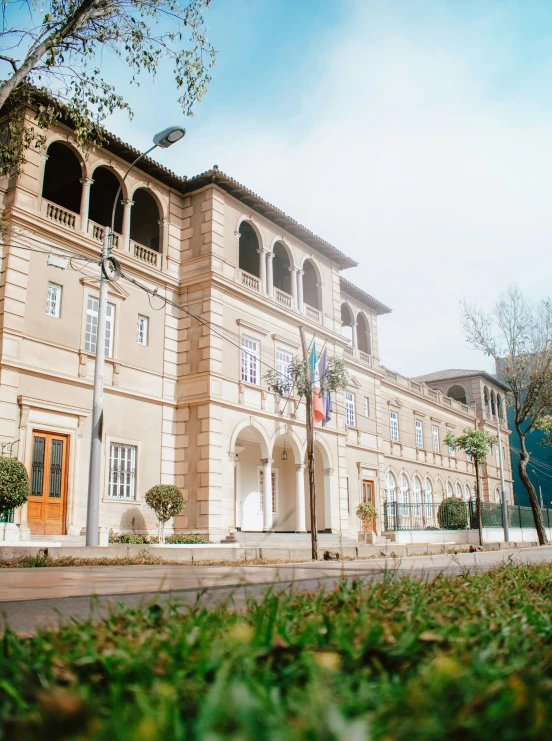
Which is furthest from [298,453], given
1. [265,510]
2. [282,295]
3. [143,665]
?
[143,665]

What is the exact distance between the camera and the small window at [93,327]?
20.1m

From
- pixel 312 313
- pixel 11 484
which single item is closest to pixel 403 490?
pixel 312 313

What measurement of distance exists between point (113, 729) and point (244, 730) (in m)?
0.23

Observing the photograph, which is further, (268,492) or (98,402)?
(268,492)

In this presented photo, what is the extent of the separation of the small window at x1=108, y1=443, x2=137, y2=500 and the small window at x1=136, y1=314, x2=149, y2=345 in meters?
3.53

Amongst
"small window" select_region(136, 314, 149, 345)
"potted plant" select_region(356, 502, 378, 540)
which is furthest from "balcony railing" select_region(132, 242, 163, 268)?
"potted plant" select_region(356, 502, 378, 540)

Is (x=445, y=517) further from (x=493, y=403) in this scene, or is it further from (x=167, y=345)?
(x=493, y=403)

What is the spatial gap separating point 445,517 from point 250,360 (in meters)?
17.1

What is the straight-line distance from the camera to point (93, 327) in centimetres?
2045

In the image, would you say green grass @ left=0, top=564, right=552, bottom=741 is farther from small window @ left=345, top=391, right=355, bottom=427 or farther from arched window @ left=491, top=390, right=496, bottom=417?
arched window @ left=491, top=390, right=496, bottom=417

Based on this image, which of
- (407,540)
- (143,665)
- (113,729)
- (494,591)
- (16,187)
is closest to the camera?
(113,729)

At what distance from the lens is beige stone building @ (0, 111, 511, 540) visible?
60.3 feet

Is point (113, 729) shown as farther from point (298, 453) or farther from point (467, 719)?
point (298, 453)

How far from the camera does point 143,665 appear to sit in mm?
1718
